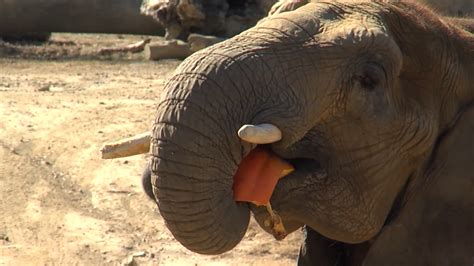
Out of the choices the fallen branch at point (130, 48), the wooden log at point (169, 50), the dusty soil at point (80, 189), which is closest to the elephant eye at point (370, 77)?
the dusty soil at point (80, 189)

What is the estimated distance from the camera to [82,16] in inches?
649

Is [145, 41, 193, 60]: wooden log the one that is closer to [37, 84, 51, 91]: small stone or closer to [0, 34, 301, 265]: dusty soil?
[0, 34, 301, 265]: dusty soil

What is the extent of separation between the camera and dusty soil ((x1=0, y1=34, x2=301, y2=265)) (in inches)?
343

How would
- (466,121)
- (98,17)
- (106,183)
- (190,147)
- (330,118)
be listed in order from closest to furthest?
(190,147), (330,118), (466,121), (106,183), (98,17)

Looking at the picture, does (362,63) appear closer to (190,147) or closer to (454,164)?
(454,164)

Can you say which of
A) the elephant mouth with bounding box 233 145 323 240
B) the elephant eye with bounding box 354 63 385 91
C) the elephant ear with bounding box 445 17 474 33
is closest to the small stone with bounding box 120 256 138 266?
the elephant ear with bounding box 445 17 474 33

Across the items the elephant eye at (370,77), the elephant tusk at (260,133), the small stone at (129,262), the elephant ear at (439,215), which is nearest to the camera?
the elephant tusk at (260,133)

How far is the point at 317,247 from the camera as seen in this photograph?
635 cm

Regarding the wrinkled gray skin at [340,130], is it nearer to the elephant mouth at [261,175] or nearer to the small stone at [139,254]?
the elephant mouth at [261,175]

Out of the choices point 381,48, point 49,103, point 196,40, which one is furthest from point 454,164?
point 196,40

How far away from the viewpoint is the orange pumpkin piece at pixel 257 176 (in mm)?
5215

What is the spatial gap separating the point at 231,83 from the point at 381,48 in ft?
3.06

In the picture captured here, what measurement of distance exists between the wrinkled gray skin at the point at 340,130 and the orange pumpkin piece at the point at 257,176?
0.05 meters

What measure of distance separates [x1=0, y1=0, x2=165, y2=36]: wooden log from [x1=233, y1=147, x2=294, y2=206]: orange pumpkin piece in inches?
444
